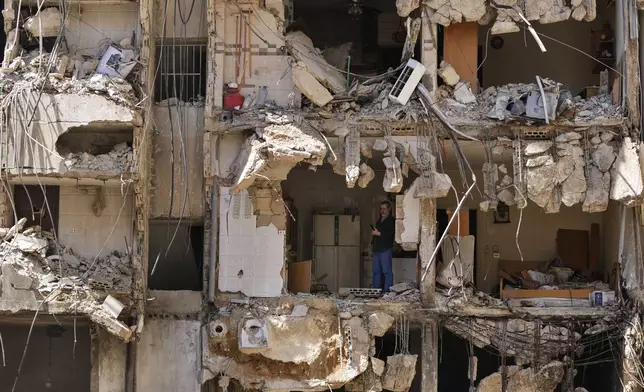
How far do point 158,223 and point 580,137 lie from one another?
304 inches

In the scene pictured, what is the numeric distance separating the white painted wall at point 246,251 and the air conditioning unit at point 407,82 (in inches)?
123

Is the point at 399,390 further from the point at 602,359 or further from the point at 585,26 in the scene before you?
the point at 585,26

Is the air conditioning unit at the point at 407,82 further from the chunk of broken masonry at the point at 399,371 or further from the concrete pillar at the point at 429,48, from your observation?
the chunk of broken masonry at the point at 399,371

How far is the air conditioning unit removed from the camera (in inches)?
813

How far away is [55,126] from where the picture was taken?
786 inches

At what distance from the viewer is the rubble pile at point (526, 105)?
2038cm

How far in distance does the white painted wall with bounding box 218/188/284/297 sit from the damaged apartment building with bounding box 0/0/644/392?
0.04m

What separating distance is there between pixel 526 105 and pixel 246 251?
17.9 ft

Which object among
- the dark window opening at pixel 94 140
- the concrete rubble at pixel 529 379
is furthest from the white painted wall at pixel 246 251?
the concrete rubble at pixel 529 379

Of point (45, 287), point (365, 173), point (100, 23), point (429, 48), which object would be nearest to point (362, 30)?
point (429, 48)

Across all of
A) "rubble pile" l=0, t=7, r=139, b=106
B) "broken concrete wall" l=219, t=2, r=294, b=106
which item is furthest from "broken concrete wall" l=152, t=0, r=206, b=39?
"rubble pile" l=0, t=7, r=139, b=106

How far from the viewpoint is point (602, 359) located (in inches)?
851

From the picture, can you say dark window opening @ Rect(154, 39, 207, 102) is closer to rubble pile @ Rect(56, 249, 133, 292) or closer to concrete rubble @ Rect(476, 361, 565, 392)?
rubble pile @ Rect(56, 249, 133, 292)

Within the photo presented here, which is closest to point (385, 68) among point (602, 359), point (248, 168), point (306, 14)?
point (306, 14)
